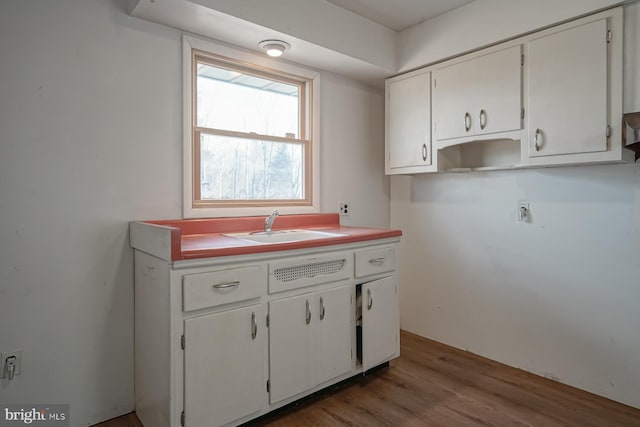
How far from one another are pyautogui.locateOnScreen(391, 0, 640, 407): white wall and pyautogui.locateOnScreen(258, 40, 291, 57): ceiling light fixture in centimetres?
151

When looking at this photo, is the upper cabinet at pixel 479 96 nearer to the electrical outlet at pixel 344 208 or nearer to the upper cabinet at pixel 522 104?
the upper cabinet at pixel 522 104

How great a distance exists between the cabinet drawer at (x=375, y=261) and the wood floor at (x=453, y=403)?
0.70 meters

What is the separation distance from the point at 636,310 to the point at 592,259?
33 centimetres

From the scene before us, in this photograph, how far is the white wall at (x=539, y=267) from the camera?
2.09m

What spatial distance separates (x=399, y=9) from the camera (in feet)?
8.43

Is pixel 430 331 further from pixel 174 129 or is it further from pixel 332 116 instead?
pixel 174 129

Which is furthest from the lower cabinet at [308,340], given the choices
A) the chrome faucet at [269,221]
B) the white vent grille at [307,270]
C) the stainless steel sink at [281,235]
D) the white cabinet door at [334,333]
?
the chrome faucet at [269,221]

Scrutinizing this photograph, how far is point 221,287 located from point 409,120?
1.97 m

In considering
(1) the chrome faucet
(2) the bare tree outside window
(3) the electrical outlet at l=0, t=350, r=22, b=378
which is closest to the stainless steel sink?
(1) the chrome faucet

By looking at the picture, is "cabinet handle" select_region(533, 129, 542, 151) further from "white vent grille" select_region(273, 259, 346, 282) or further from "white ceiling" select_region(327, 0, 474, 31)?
"white vent grille" select_region(273, 259, 346, 282)

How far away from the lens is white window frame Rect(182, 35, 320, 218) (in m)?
2.17

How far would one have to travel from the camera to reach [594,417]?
6.42 feet

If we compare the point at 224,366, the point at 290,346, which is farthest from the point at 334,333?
the point at 224,366

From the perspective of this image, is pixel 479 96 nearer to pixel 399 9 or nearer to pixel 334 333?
pixel 399 9
